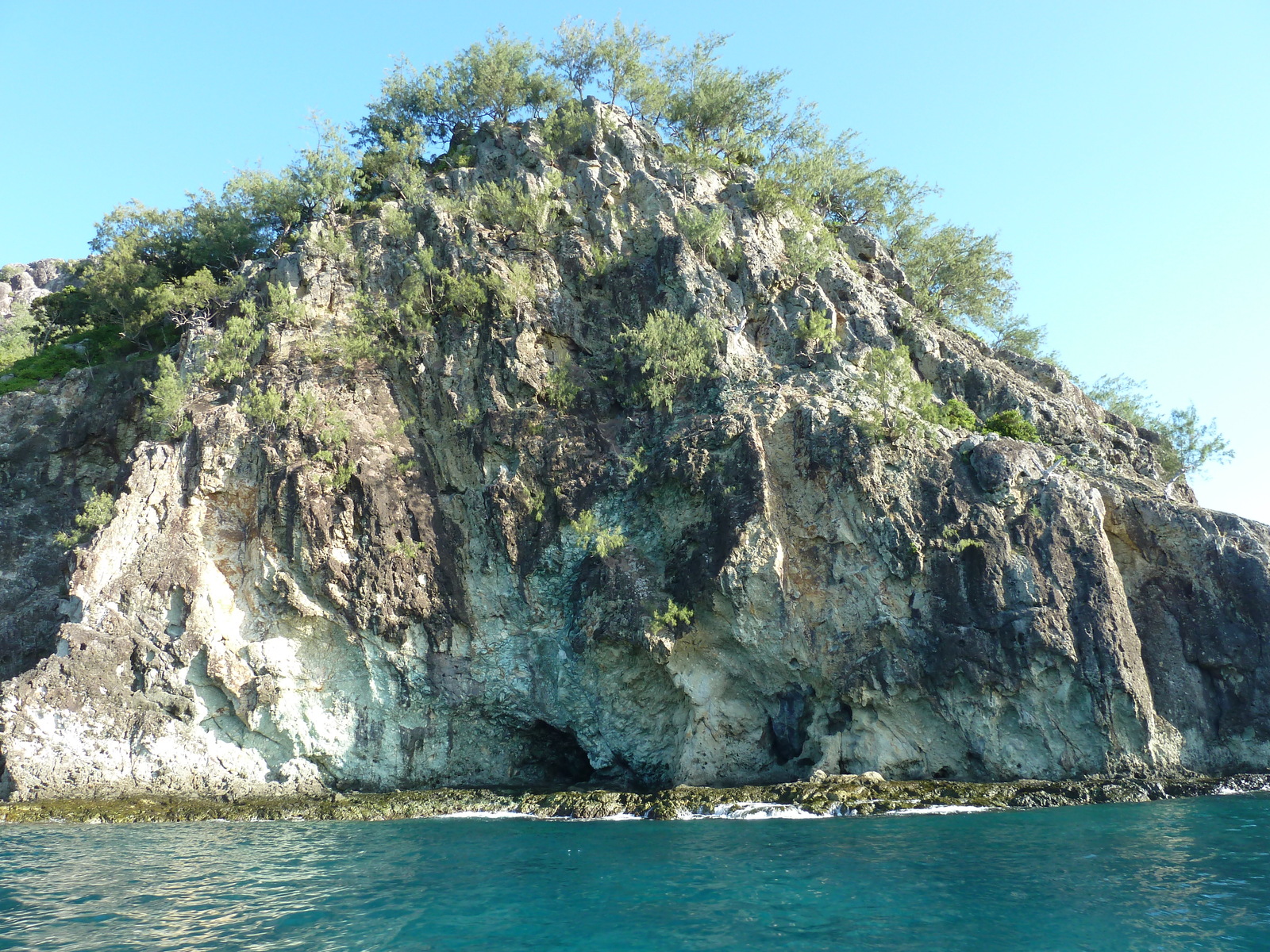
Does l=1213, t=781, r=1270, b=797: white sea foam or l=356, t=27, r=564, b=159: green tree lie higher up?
l=356, t=27, r=564, b=159: green tree

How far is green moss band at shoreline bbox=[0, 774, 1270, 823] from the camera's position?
23.3 m

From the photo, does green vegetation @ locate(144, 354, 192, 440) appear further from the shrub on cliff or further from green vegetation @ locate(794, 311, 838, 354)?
green vegetation @ locate(794, 311, 838, 354)

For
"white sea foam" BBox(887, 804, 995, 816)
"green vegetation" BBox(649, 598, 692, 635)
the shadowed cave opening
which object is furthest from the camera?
the shadowed cave opening

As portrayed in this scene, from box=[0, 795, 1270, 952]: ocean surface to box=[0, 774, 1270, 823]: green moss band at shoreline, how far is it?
1.38m

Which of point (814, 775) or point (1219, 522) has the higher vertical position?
point (1219, 522)

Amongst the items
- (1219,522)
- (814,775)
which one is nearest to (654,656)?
(814,775)

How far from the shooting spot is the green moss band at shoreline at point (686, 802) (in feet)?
76.3

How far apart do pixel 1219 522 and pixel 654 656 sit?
2050 centimetres

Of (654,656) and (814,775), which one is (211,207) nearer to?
(654,656)

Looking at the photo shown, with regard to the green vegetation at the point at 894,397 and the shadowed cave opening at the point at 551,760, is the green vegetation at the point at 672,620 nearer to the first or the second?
the shadowed cave opening at the point at 551,760

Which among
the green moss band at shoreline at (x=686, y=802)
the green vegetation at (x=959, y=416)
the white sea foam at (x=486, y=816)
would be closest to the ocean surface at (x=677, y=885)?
the green moss band at shoreline at (x=686, y=802)

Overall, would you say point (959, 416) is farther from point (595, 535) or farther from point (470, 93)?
point (470, 93)

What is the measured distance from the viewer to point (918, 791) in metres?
23.9

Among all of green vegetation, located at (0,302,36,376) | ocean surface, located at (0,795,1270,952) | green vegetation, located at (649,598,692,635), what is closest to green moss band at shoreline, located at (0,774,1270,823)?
ocean surface, located at (0,795,1270,952)
